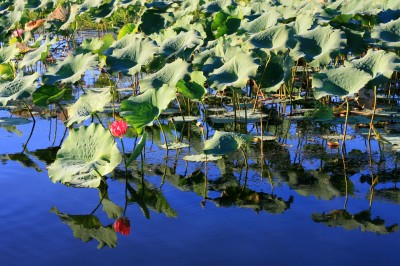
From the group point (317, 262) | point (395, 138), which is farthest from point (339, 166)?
point (317, 262)

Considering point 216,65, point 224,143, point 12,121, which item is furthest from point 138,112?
point 12,121

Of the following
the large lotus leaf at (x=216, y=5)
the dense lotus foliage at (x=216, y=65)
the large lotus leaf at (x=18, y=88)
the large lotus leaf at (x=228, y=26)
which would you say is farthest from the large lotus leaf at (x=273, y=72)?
the large lotus leaf at (x=216, y=5)

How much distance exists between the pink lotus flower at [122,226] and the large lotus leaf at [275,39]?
76.7 inches

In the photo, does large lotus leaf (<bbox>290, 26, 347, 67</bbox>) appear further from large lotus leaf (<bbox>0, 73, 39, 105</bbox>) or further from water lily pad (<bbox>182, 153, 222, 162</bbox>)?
large lotus leaf (<bbox>0, 73, 39, 105</bbox>)

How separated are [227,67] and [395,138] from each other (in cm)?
114

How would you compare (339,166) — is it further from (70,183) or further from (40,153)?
(40,153)

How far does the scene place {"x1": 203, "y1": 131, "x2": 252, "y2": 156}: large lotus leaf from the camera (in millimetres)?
4020

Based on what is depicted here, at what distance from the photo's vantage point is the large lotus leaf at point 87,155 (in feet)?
12.4

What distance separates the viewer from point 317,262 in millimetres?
3037

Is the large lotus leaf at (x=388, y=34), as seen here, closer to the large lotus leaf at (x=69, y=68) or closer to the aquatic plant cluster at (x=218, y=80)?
the aquatic plant cluster at (x=218, y=80)

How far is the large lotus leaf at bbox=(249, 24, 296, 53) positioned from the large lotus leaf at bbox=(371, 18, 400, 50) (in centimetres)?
70

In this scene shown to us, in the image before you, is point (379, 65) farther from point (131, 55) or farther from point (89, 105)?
point (89, 105)

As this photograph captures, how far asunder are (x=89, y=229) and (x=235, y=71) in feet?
5.70

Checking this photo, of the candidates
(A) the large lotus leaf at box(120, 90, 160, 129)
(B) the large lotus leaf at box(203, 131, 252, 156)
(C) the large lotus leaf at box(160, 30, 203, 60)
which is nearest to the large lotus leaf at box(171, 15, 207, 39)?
(C) the large lotus leaf at box(160, 30, 203, 60)
